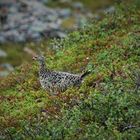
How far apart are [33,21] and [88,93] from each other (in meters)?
28.2

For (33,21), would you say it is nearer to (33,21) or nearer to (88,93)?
(33,21)

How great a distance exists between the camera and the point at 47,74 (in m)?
16.0

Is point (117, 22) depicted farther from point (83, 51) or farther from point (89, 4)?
point (89, 4)

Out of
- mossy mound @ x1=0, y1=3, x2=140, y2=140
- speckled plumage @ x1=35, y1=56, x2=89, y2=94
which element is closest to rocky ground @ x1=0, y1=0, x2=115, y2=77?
mossy mound @ x1=0, y1=3, x2=140, y2=140

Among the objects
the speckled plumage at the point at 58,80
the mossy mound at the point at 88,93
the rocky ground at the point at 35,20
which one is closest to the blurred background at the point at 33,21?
the rocky ground at the point at 35,20

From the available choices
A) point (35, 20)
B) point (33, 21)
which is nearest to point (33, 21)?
point (33, 21)

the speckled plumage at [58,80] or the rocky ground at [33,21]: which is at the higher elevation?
the speckled plumage at [58,80]

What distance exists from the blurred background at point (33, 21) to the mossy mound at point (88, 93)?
1228 centimetres

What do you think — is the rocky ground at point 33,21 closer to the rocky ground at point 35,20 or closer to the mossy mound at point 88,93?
the rocky ground at point 35,20

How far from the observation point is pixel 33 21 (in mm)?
42781

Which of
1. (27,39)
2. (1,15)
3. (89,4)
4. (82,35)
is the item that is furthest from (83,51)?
(89,4)

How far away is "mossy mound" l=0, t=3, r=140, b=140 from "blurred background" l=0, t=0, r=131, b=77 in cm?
1228

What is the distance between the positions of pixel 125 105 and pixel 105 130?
785 millimetres

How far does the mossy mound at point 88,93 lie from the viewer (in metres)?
12.5
